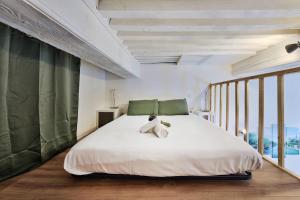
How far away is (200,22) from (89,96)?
2.61 metres

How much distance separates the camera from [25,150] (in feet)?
6.15

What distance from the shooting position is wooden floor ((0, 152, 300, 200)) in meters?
1.42

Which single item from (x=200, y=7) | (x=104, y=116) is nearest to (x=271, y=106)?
(x=200, y=7)

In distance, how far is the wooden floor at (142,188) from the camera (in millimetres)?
1422

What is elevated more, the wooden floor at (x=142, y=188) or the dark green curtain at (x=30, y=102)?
the dark green curtain at (x=30, y=102)

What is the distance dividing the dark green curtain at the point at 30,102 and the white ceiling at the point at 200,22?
3.17ft

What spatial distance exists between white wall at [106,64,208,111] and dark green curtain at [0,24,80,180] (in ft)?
6.14

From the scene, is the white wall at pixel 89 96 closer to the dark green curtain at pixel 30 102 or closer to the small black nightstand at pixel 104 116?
the small black nightstand at pixel 104 116

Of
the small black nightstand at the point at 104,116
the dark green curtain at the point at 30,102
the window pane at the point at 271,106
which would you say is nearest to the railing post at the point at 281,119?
the window pane at the point at 271,106

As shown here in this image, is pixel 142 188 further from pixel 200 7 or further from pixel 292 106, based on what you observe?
pixel 292 106

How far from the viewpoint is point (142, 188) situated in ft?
5.01

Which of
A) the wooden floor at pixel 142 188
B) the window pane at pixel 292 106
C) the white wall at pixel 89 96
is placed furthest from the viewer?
the window pane at pixel 292 106

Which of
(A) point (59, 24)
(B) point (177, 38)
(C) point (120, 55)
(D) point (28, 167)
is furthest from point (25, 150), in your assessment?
(B) point (177, 38)

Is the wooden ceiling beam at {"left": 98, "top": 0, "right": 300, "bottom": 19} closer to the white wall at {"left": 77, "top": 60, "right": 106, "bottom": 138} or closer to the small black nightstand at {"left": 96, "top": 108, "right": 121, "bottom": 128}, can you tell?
the white wall at {"left": 77, "top": 60, "right": 106, "bottom": 138}
